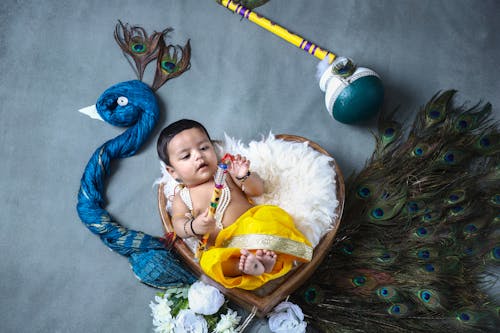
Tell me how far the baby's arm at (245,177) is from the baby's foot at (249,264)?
307 mm

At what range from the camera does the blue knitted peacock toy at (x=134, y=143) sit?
1.94m

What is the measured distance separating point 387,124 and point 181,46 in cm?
110

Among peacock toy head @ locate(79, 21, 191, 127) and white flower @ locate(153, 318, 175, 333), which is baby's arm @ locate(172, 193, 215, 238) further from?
peacock toy head @ locate(79, 21, 191, 127)

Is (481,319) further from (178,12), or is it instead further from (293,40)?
(178,12)

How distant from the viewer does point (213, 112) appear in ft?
7.86

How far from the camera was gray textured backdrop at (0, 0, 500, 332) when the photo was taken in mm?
2125

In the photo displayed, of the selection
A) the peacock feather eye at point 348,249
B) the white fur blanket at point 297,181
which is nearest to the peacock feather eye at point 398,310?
the peacock feather eye at point 348,249

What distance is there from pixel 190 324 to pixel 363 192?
0.85 meters

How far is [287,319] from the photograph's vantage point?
1.79 m

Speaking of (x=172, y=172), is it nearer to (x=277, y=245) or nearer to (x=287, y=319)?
(x=277, y=245)

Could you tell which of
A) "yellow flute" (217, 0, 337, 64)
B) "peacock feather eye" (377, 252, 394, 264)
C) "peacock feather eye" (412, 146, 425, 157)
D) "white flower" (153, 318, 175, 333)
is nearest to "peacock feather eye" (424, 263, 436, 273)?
"peacock feather eye" (377, 252, 394, 264)

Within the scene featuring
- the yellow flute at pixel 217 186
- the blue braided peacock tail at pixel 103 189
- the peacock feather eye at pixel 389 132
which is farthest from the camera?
the peacock feather eye at pixel 389 132

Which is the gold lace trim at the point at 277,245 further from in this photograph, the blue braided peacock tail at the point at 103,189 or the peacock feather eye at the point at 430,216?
the peacock feather eye at the point at 430,216

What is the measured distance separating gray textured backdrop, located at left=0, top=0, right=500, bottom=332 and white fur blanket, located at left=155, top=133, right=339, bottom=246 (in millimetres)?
360
